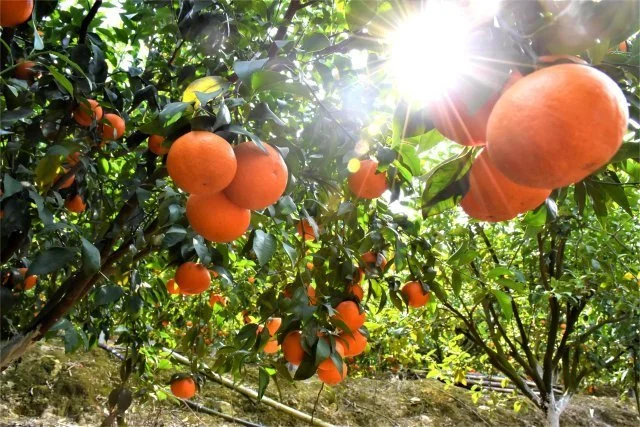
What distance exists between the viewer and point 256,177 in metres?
0.70

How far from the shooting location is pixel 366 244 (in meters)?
1.45

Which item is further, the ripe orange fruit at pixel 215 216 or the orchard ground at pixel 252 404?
the orchard ground at pixel 252 404

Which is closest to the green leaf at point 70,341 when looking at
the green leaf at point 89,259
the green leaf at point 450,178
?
the green leaf at point 89,259

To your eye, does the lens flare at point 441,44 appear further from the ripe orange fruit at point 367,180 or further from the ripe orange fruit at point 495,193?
the ripe orange fruit at point 367,180

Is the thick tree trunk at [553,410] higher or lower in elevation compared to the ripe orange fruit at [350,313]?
higher

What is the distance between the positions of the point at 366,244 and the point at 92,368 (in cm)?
274

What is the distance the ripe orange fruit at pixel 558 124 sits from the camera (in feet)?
1.28

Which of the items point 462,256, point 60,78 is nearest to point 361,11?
point 60,78

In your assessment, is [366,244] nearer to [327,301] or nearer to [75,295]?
[327,301]

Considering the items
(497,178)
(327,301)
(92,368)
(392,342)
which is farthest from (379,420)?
(497,178)

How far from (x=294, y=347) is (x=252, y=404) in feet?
7.85

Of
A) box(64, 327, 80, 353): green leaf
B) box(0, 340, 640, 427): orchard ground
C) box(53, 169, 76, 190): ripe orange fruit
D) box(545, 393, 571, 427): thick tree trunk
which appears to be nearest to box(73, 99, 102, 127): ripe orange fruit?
box(53, 169, 76, 190): ripe orange fruit

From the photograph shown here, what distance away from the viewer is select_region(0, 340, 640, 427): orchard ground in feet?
9.25

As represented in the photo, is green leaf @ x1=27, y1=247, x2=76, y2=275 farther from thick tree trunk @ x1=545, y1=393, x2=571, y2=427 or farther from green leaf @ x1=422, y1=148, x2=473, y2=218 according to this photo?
thick tree trunk @ x1=545, y1=393, x2=571, y2=427
